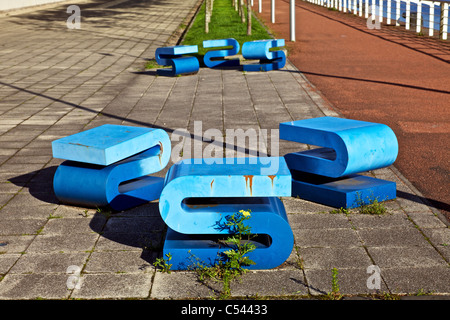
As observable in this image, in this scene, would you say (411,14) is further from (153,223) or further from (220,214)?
(220,214)

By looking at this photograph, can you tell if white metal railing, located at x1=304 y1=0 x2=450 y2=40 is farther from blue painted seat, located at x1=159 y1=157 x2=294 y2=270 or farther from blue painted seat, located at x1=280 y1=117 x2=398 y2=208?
blue painted seat, located at x1=159 y1=157 x2=294 y2=270

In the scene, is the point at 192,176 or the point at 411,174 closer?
the point at 192,176

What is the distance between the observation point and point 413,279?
14.8 feet

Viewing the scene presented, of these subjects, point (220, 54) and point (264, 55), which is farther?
point (220, 54)

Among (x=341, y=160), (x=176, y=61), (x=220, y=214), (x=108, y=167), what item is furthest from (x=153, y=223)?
(x=176, y=61)

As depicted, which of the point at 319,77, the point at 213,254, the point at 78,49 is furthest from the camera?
the point at 78,49

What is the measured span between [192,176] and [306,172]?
216cm

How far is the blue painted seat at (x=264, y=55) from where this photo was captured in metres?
15.1

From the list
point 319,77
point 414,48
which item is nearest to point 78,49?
point 319,77

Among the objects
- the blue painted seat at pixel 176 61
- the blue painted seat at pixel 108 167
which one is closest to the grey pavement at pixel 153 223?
the blue painted seat at pixel 108 167

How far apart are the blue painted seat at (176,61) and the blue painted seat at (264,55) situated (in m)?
1.44

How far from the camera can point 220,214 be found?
4.84 meters

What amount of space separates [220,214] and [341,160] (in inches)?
65.0
